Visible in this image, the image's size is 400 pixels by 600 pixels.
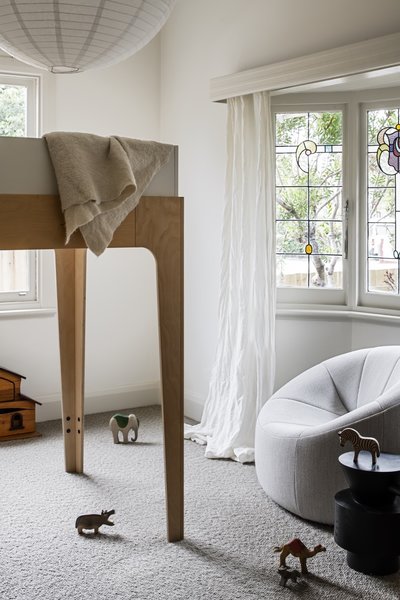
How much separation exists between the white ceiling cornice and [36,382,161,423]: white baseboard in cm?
200

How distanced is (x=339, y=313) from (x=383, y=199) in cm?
67

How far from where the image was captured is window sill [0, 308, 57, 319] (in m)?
4.71

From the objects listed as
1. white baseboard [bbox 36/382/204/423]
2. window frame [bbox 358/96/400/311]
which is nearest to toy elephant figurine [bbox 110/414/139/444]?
white baseboard [bbox 36/382/204/423]

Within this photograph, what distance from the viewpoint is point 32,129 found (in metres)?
4.75

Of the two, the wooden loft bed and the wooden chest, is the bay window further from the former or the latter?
the wooden loft bed

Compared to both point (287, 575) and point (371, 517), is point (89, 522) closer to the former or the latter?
point (287, 575)

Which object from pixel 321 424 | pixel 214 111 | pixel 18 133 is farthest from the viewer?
pixel 18 133

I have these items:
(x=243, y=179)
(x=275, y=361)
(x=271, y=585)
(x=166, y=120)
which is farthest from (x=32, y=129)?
(x=271, y=585)

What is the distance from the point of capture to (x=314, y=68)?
3.81 metres

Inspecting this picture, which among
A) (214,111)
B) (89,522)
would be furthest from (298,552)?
(214,111)

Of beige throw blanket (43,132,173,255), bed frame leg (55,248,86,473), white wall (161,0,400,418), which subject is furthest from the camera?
white wall (161,0,400,418)

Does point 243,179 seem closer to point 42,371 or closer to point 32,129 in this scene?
point 32,129

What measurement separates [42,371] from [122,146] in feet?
7.98

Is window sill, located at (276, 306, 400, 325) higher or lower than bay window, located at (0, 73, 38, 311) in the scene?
lower
